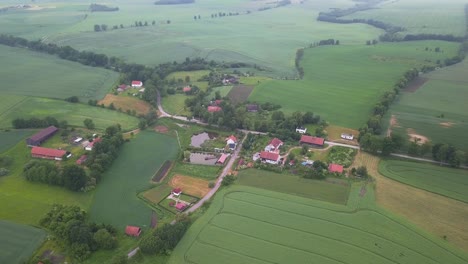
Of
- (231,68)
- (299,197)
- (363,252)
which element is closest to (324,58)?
(231,68)

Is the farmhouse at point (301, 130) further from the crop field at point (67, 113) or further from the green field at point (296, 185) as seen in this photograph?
the crop field at point (67, 113)

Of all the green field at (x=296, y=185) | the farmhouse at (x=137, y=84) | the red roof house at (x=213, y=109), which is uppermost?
the farmhouse at (x=137, y=84)

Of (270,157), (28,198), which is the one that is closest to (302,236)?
(270,157)

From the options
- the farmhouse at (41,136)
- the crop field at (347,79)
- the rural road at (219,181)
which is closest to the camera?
the rural road at (219,181)

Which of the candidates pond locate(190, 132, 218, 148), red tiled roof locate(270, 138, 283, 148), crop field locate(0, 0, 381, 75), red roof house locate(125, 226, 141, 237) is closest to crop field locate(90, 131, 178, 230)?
red roof house locate(125, 226, 141, 237)

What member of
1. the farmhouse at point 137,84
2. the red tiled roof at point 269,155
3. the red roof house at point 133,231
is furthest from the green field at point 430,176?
the farmhouse at point 137,84

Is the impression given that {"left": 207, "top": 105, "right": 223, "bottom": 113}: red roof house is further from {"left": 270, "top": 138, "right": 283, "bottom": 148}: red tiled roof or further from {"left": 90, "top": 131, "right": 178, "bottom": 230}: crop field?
{"left": 270, "top": 138, "right": 283, "bottom": 148}: red tiled roof

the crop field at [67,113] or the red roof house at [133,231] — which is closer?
the red roof house at [133,231]
